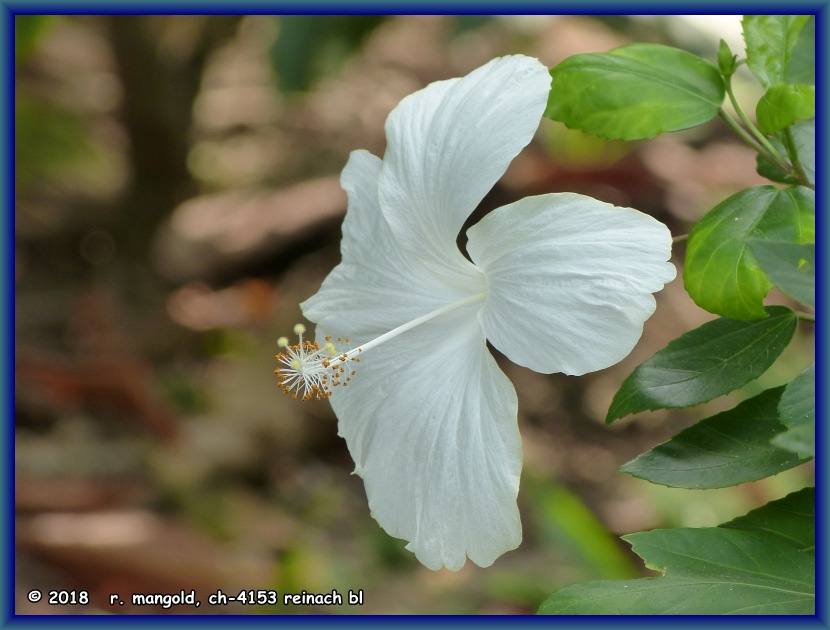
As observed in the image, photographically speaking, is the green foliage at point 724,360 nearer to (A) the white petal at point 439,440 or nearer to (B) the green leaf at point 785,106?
(B) the green leaf at point 785,106

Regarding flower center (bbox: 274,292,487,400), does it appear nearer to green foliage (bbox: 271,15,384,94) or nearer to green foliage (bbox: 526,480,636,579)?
green foliage (bbox: 526,480,636,579)

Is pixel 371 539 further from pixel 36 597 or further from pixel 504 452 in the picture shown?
pixel 504 452

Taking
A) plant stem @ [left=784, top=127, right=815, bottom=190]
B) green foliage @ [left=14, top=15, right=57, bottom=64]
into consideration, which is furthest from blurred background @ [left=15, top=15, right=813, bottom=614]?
plant stem @ [left=784, top=127, right=815, bottom=190]

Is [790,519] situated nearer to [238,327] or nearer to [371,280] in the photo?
[371,280]

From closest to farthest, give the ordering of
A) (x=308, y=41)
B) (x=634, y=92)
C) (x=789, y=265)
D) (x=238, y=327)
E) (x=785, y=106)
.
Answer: (x=789, y=265) → (x=785, y=106) → (x=634, y=92) → (x=308, y=41) → (x=238, y=327)

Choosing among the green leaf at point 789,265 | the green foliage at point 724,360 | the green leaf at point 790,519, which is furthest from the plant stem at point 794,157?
the green leaf at point 790,519

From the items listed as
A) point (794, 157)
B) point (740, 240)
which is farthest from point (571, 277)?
point (794, 157)
